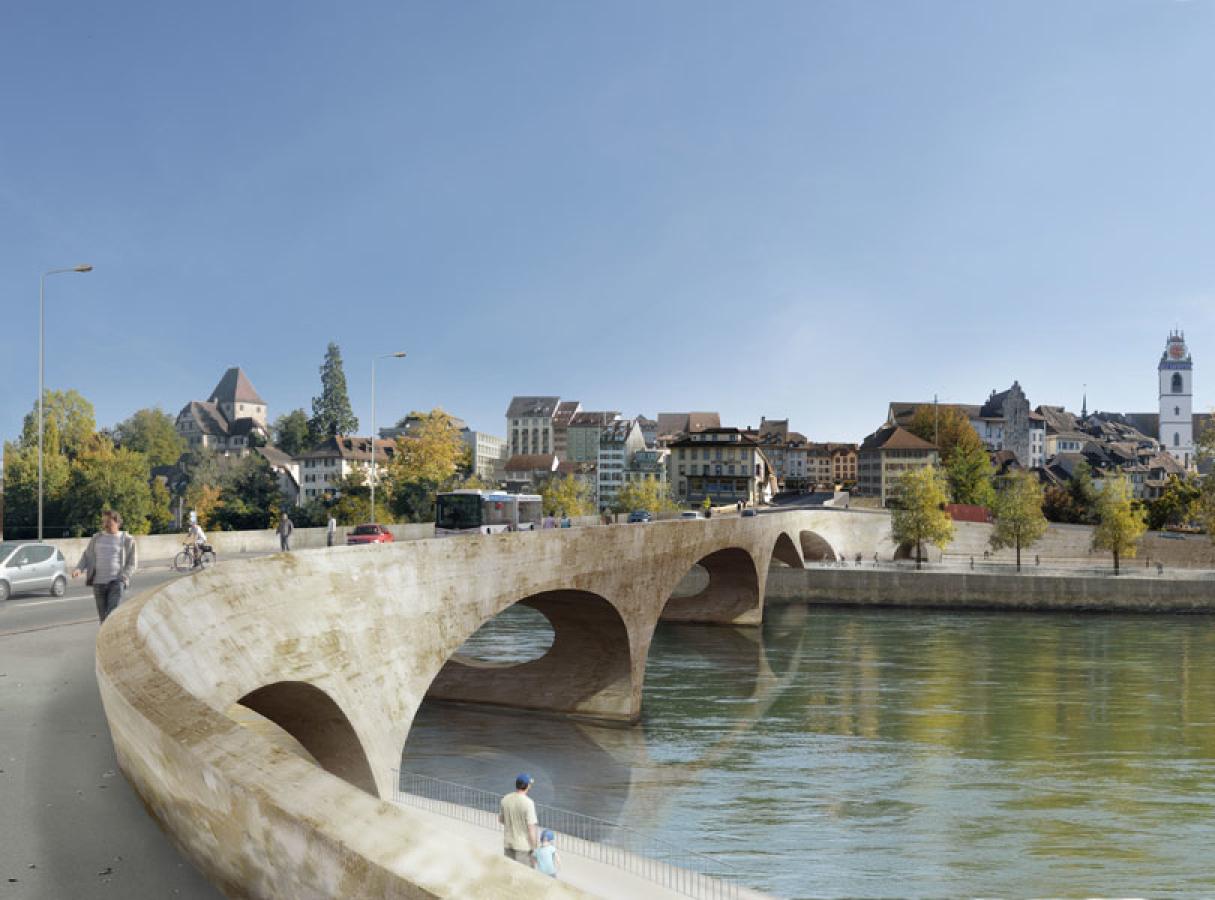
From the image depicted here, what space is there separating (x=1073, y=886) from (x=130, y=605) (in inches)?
606

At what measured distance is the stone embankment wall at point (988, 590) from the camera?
57812 millimetres

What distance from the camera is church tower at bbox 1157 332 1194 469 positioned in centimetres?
18738

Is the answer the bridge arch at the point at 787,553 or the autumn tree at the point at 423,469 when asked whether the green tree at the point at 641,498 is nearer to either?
the autumn tree at the point at 423,469

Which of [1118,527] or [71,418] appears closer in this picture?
[1118,527]

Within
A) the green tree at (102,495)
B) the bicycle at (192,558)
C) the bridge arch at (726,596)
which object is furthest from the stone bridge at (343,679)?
the green tree at (102,495)

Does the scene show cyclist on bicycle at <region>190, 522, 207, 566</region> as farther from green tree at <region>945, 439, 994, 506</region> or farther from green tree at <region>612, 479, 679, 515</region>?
green tree at <region>945, 439, 994, 506</region>

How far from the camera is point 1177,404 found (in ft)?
617

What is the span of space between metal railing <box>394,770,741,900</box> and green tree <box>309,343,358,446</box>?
523 ft

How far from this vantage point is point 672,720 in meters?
29.6

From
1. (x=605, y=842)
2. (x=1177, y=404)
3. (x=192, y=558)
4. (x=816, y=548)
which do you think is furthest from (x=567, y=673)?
(x=1177, y=404)

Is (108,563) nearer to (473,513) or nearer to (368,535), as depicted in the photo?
(368,535)

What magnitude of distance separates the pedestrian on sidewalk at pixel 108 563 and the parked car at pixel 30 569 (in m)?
9.65

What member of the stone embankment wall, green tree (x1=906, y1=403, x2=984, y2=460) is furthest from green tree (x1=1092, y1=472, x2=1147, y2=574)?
green tree (x1=906, y1=403, x2=984, y2=460)

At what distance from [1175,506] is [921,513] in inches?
1083
